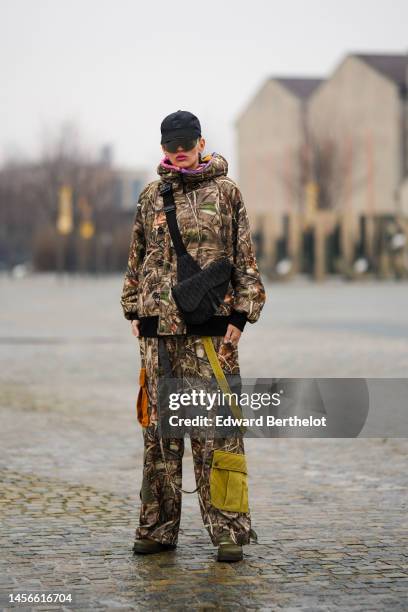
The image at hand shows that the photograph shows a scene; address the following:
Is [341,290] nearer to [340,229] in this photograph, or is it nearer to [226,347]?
[340,229]

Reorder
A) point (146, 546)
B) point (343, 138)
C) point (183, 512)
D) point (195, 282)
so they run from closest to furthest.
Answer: point (195, 282), point (146, 546), point (183, 512), point (343, 138)

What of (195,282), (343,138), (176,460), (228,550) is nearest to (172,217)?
(195,282)

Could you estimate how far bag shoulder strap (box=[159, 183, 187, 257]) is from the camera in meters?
5.12

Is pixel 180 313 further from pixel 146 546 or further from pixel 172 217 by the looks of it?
pixel 146 546

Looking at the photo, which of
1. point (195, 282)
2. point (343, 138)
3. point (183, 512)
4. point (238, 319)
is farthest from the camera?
point (343, 138)

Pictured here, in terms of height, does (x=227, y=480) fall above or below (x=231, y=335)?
below

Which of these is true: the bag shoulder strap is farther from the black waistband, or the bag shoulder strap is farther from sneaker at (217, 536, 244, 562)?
sneaker at (217, 536, 244, 562)

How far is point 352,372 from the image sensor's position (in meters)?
13.2

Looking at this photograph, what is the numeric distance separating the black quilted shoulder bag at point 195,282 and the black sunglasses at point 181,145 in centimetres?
20

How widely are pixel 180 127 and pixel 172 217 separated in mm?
348

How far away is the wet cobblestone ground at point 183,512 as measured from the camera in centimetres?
474

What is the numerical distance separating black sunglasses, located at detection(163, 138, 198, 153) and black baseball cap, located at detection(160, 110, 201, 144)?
0.01 m

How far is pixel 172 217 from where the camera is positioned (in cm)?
514

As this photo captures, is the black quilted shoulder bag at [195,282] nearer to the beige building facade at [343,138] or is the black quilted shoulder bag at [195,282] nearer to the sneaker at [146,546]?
the sneaker at [146,546]
